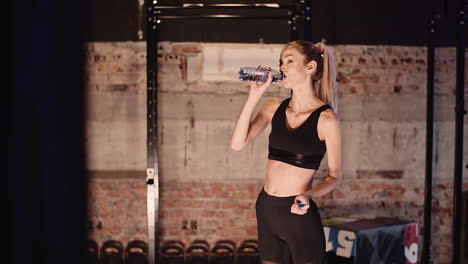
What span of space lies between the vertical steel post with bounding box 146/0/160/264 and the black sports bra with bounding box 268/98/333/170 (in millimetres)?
1403

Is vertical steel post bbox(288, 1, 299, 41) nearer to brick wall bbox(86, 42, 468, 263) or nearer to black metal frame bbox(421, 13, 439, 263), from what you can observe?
brick wall bbox(86, 42, 468, 263)

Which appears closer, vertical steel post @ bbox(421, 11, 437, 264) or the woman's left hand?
the woman's left hand

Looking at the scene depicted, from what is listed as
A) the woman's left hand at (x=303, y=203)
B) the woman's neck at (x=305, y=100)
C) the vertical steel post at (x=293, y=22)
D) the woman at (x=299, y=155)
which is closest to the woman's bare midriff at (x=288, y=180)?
the woman at (x=299, y=155)

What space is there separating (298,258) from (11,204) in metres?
1.19

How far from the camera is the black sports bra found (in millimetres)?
1821

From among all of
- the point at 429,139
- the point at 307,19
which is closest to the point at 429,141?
the point at 429,139

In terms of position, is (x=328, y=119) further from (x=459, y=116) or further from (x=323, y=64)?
(x=459, y=116)

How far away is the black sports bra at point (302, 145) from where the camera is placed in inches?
71.7

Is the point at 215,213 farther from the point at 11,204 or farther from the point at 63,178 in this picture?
the point at 11,204

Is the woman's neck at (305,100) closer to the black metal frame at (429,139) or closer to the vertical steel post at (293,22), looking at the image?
the vertical steel post at (293,22)

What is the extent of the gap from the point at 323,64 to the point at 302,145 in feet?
1.35

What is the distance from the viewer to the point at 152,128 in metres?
3.04

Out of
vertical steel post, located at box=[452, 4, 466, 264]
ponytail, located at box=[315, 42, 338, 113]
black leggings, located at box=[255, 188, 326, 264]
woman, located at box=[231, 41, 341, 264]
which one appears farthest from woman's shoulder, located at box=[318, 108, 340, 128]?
vertical steel post, located at box=[452, 4, 466, 264]

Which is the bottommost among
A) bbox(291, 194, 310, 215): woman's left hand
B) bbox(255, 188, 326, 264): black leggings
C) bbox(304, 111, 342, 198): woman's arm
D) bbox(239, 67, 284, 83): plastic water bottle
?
bbox(255, 188, 326, 264): black leggings
